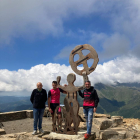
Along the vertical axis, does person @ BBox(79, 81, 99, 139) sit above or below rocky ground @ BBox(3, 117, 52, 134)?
above

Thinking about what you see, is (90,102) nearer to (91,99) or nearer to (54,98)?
(91,99)

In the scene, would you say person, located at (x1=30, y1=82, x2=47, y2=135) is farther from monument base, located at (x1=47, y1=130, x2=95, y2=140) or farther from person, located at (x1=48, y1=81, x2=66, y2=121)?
monument base, located at (x1=47, y1=130, x2=95, y2=140)

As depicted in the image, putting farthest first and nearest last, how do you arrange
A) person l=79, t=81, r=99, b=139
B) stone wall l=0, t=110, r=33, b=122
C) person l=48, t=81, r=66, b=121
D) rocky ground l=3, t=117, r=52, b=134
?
1. stone wall l=0, t=110, r=33, b=122
2. rocky ground l=3, t=117, r=52, b=134
3. person l=48, t=81, r=66, b=121
4. person l=79, t=81, r=99, b=139

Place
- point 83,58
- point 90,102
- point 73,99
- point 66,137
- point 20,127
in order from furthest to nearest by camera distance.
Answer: point 20,127, point 83,58, point 73,99, point 66,137, point 90,102

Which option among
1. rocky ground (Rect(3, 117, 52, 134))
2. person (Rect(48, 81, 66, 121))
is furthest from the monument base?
rocky ground (Rect(3, 117, 52, 134))

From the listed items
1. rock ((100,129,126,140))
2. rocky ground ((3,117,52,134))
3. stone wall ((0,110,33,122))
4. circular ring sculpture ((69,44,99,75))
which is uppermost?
circular ring sculpture ((69,44,99,75))

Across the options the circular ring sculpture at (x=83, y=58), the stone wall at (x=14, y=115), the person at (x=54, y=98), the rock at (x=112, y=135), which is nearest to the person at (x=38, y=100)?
the person at (x=54, y=98)

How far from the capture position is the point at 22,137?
5.91 meters

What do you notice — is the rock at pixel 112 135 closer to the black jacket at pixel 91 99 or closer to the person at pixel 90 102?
the person at pixel 90 102

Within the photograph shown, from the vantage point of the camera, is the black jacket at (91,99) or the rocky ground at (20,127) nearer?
the black jacket at (91,99)

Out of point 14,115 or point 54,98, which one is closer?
point 54,98

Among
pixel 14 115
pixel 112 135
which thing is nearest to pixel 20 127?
pixel 14 115

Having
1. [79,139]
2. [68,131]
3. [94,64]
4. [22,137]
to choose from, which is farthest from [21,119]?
[94,64]

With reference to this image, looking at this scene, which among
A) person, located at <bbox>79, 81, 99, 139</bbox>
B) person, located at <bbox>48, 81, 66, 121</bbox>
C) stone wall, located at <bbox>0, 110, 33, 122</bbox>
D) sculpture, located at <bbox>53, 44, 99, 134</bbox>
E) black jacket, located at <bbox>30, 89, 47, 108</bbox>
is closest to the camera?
person, located at <bbox>79, 81, 99, 139</bbox>
